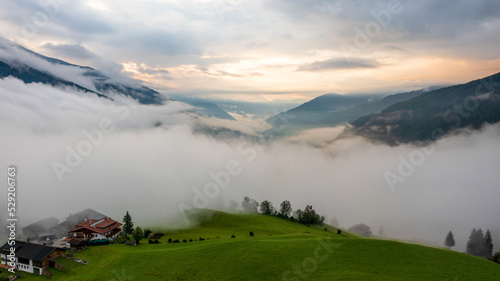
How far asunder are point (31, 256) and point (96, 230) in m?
21.4

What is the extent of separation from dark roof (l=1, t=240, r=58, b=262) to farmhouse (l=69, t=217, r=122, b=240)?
52.6 ft

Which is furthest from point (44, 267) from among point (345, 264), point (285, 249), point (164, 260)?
point (345, 264)

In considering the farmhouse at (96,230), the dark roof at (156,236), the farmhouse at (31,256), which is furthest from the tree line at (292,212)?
the farmhouse at (31,256)

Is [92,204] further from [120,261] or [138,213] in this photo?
[120,261]

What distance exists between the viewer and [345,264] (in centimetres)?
5128

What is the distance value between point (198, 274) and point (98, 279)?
19.1m

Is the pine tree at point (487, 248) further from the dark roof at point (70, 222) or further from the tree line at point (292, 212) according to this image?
the dark roof at point (70, 222)

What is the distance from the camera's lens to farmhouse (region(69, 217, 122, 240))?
3233 inches

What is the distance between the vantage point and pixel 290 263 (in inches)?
2021

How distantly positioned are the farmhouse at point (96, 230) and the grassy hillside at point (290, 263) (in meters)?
15.9

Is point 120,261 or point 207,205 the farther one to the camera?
point 207,205

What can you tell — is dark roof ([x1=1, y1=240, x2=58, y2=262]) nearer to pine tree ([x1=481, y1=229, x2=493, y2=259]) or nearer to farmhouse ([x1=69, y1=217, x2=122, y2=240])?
farmhouse ([x1=69, y1=217, x2=122, y2=240])

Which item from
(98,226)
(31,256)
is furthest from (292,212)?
(31,256)

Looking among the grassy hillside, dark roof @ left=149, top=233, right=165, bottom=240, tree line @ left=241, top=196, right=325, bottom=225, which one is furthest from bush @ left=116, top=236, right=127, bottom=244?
tree line @ left=241, top=196, right=325, bottom=225
